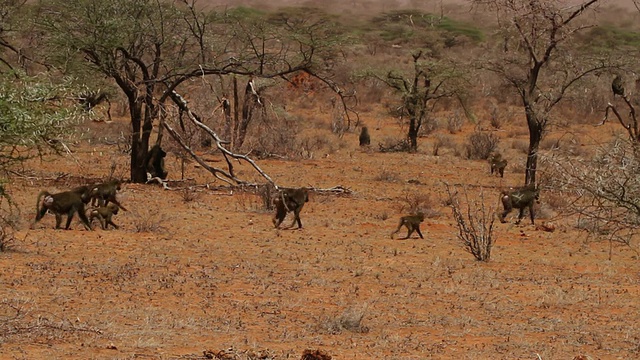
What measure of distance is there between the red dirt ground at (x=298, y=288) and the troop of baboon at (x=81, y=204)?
0.25 metres

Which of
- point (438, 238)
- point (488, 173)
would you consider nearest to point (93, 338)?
point (438, 238)

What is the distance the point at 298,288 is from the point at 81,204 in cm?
367

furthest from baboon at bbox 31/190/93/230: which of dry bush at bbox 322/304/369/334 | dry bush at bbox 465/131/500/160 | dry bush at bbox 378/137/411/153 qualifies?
dry bush at bbox 465/131/500/160

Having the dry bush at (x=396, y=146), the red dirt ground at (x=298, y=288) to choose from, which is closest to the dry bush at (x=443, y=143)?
the dry bush at (x=396, y=146)

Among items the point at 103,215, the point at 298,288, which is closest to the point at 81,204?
the point at 103,215

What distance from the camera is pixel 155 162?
1828cm

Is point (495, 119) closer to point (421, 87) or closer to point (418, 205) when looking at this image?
point (421, 87)

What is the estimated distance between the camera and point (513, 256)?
13.2 meters

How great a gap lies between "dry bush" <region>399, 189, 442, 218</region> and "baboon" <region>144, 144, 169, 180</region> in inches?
178

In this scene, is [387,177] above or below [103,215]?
above

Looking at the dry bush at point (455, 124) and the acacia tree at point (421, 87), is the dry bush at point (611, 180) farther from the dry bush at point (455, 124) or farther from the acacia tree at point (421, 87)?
the dry bush at point (455, 124)

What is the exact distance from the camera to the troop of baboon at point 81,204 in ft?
40.4

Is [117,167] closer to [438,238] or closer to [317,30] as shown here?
[317,30]

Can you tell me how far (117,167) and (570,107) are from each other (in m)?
22.2
